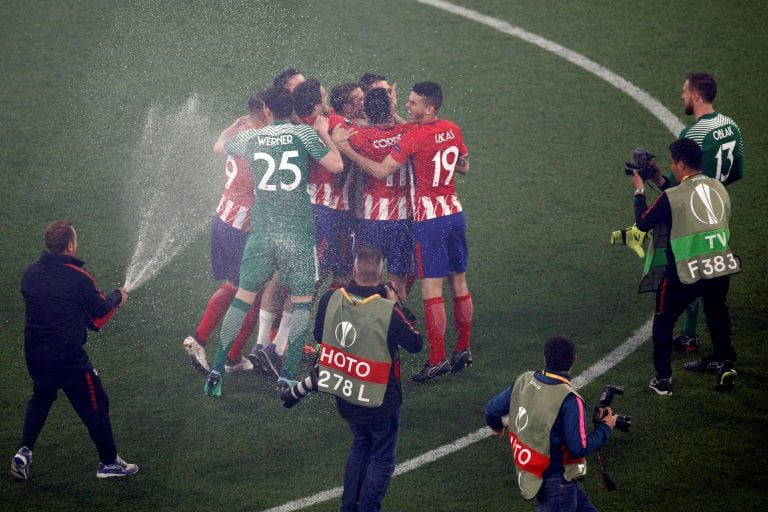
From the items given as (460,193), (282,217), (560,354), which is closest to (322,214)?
(282,217)

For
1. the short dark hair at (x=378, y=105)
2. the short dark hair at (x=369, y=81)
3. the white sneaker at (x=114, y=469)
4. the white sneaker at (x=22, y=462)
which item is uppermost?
the short dark hair at (x=369, y=81)

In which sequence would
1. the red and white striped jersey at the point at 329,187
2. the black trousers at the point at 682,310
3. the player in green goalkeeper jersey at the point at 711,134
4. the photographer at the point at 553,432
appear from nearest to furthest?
the photographer at the point at 553,432, the black trousers at the point at 682,310, the player in green goalkeeper jersey at the point at 711,134, the red and white striped jersey at the point at 329,187

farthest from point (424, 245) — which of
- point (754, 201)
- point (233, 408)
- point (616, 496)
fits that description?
point (754, 201)

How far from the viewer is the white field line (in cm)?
880

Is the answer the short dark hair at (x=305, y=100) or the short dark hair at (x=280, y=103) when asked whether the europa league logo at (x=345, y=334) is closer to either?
the short dark hair at (x=280, y=103)

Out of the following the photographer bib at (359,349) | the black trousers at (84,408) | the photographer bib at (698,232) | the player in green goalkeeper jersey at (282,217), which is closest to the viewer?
the photographer bib at (359,349)

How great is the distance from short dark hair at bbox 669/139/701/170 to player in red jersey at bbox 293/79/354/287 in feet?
9.66

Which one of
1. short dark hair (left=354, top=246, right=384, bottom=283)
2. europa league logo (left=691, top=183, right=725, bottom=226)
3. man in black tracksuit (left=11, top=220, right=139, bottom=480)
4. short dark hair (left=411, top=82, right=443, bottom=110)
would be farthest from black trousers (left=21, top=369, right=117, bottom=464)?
europa league logo (left=691, top=183, right=725, bottom=226)

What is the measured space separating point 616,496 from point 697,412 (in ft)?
4.70

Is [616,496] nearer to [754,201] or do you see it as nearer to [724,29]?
[754,201]

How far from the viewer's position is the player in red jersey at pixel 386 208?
10281 mm

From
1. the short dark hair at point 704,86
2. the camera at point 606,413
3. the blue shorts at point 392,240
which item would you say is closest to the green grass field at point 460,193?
the blue shorts at point 392,240

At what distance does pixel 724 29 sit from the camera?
1583 centimetres

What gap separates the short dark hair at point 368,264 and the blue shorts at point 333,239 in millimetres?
2591
